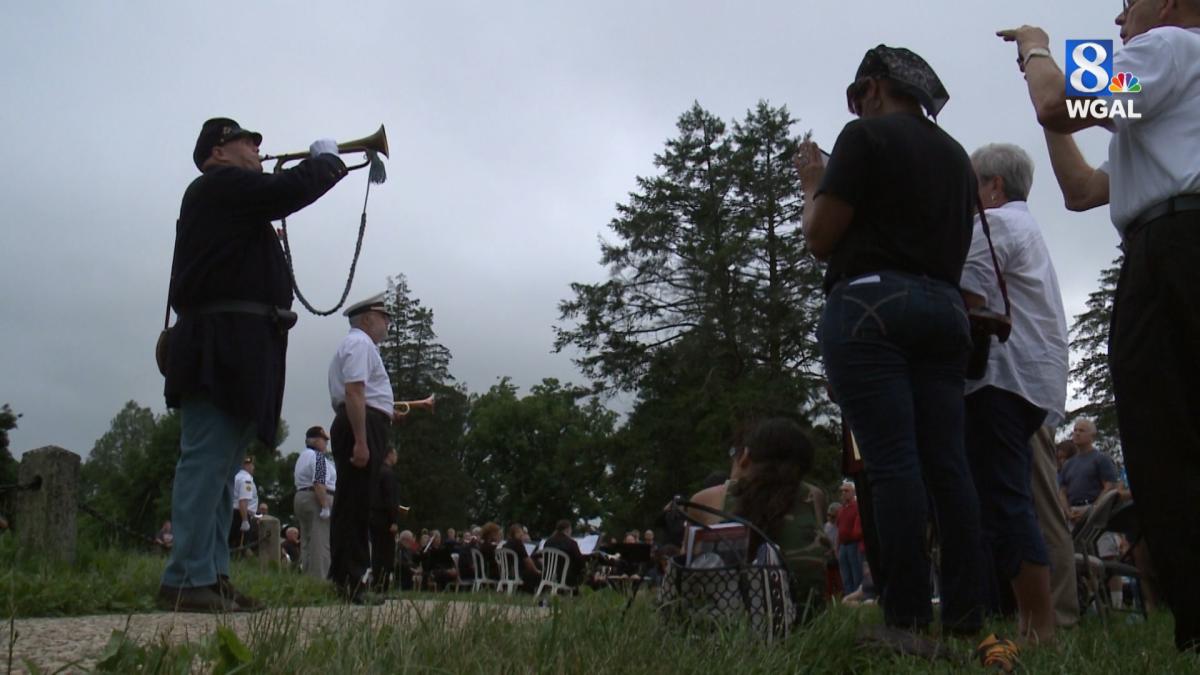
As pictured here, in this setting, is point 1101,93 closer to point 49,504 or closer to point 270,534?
point 49,504

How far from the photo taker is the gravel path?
2.54 meters

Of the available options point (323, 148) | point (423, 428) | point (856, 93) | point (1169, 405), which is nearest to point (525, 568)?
point (323, 148)

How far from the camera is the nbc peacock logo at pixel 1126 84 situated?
2.87 m

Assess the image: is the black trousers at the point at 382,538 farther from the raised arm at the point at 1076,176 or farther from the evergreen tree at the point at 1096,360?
the evergreen tree at the point at 1096,360

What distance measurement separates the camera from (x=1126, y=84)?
2.88 m

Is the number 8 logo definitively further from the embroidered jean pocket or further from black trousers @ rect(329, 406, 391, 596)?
black trousers @ rect(329, 406, 391, 596)

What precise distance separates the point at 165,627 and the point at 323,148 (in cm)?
274

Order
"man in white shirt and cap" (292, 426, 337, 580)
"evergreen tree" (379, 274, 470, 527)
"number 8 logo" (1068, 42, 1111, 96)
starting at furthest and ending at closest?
"evergreen tree" (379, 274, 470, 527) < "man in white shirt and cap" (292, 426, 337, 580) < "number 8 logo" (1068, 42, 1111, 96)

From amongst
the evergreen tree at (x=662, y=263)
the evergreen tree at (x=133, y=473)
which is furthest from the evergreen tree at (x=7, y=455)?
the evergreen tree at (x=662, y=263)

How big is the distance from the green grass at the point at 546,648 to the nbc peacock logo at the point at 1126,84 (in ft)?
4.72

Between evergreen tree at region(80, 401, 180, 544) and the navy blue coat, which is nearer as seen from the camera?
the navy blue coat

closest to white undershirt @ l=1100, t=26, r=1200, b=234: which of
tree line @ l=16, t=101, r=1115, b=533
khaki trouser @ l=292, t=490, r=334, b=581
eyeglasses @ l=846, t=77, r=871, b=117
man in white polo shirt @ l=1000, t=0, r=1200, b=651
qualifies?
man in white polo shirt @ l=1000, t=0, r=1200, b=651

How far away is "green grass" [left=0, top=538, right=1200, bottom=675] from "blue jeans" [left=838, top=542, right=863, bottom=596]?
961 centimetres

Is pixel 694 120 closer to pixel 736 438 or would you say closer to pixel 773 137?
pixel 773 137
